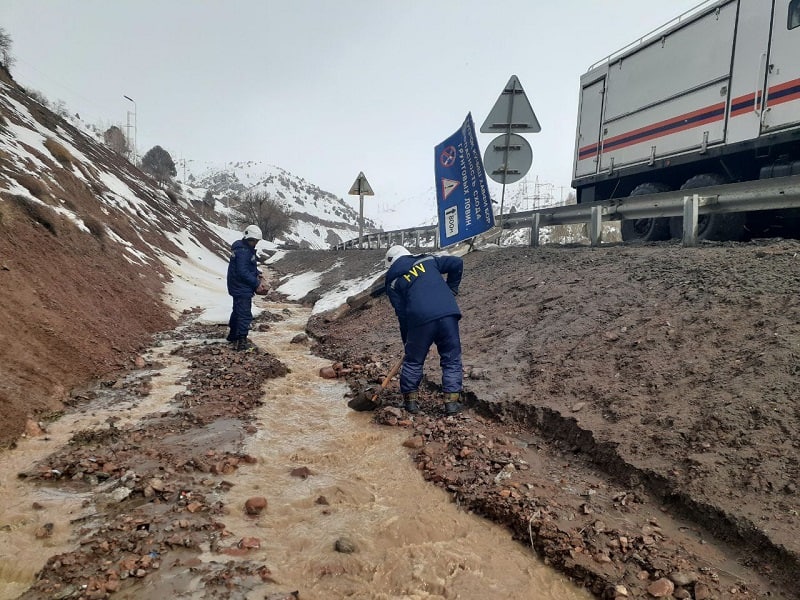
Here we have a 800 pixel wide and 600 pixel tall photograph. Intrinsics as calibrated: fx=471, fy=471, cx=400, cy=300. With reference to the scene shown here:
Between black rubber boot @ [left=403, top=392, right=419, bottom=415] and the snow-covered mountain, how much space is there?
80.0 m

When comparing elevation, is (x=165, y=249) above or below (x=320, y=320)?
above

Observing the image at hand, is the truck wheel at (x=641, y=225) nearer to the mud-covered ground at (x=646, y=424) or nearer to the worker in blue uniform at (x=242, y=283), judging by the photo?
the mud-covered ground at (x=646, y=424)

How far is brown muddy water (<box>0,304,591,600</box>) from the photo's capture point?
2.31 m

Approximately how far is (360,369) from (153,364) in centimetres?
266

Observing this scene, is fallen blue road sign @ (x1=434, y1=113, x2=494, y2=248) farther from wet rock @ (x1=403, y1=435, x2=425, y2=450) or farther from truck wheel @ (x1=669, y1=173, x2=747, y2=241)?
wet rock @ (x1=403, y1=435, x2=425, y2=450)

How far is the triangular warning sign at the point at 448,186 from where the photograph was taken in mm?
7617

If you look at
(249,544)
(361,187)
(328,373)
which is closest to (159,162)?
(361,187)

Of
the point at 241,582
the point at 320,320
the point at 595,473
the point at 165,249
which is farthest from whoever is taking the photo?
the point at 165,249

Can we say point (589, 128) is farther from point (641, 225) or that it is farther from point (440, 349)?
point (440, 349)

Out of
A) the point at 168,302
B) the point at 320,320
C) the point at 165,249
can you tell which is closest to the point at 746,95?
the point at 320,320

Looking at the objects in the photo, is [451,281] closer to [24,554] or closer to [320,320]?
[24,554]

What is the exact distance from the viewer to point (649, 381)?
3.55 m

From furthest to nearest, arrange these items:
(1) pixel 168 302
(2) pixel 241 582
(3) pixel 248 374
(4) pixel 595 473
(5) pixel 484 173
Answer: (1) pixel 168 302
(5) pixel 484 173
(3) pixel 248 374
(4) pixel 595 473
(2) pixel 241 582

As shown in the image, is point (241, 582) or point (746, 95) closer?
point (241, 582)
